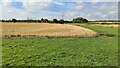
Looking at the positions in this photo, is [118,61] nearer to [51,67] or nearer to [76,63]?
[76,63]

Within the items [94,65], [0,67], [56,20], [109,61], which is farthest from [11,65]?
[56,20]

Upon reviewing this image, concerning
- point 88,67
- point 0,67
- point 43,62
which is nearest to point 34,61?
point 43,62

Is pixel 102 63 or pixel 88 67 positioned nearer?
pixel 88 67

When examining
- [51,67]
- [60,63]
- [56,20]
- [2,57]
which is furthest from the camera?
[56,20]

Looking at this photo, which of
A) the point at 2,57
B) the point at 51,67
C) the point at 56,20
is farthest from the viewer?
the point at 56,20

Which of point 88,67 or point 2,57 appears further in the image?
point 2,57

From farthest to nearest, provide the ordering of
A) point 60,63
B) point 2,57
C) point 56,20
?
point 56,20 → point 2,57 → point 60,63

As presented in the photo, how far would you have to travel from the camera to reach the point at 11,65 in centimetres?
989

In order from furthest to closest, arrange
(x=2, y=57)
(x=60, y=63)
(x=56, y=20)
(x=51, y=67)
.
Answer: (x=56, y=20), (x=2, y=57), (x=60, y=63), (x=51, y=67)

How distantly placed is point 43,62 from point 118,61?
4145 millimetres

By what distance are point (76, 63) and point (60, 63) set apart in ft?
2.76

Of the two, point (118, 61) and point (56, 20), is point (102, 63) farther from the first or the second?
point (56, 20)

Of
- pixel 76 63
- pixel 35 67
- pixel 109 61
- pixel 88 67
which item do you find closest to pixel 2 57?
pixel 35 67

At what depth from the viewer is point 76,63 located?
10297mm
